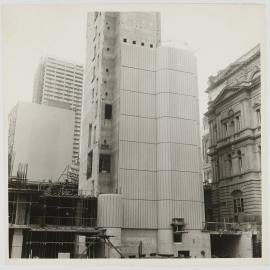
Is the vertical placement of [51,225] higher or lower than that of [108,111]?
lower

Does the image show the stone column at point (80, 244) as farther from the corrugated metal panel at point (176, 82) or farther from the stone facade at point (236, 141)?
the corrugated metal panel at point (176, 82)

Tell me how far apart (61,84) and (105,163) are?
6797cm

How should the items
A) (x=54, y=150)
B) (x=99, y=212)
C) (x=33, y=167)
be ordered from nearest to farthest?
(x=99, y=212) → (x=33, y=167) → (x=54, y=150)

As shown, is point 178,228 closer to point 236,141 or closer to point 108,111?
point 236,141

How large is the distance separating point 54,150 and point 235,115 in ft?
109

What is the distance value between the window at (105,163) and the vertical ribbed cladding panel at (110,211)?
204 inches

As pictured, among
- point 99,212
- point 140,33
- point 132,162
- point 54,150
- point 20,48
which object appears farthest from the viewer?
point 54,150

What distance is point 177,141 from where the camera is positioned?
45.3m

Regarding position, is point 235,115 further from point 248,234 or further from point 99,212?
point 99,212

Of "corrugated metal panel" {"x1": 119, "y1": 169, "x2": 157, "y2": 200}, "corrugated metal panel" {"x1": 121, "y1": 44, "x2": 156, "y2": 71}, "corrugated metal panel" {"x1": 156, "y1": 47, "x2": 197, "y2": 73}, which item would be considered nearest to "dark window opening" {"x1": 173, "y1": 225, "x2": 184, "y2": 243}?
"corrugated metal panel" {"x1": 119, "y1": 169, "x2": 157, "y2": 200}

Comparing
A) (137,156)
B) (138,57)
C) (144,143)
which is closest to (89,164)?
(137,156)

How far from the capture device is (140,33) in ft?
162

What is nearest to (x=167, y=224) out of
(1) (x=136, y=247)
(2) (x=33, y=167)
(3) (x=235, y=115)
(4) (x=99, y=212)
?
(1) (x=136, y=247)

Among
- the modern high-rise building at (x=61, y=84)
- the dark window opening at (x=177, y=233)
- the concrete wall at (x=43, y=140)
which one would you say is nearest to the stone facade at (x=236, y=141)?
the dark window opening at (x=177, y=233)
